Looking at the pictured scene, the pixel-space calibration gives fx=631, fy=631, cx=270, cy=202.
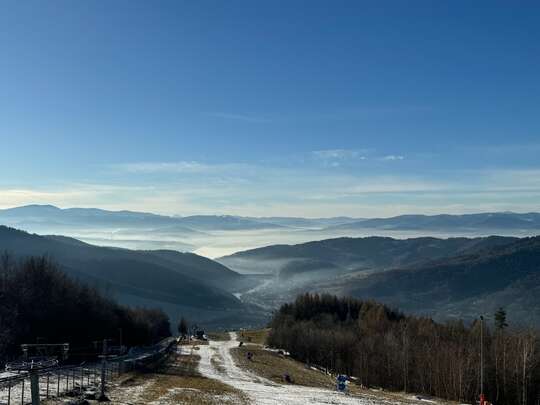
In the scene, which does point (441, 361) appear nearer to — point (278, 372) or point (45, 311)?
point (278, 372)

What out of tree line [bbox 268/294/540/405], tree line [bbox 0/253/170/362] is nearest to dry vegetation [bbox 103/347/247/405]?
tree line [bbox 268/294/540/405]

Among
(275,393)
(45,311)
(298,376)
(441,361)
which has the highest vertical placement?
(45,311)

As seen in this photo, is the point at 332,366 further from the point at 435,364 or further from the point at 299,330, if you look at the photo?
the point at 435,364

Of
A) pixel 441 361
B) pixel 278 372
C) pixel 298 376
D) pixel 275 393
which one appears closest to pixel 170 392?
pixel 275 393

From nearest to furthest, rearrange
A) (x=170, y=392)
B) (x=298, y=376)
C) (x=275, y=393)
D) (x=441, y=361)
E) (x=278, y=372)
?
1. (x=170, y=392)
2. (x=275, y=393)
3. (x=298, y=376)
4. (x=441, y=361)
5. (x=278, y=372)

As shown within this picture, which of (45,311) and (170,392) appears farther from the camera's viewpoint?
(45,311)

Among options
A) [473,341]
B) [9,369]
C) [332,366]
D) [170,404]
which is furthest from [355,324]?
[9,369]

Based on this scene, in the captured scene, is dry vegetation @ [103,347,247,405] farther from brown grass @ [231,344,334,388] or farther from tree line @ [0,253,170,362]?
tree line @ [0,253,170,362]

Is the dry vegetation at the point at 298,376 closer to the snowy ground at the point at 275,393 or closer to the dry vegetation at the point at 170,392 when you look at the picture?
the snowy ground at the point at 275,393
